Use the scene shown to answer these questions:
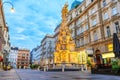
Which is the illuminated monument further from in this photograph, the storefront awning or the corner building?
the storefront awning

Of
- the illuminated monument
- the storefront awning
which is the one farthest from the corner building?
the illuminated monument

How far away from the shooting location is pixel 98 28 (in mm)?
39594

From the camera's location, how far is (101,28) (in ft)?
126

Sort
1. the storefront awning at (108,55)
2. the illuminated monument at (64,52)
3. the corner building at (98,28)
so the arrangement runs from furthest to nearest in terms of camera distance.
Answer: the illuminated monument at (64,52) → the corner building at (98,28) → the storefront awning at (108,55)

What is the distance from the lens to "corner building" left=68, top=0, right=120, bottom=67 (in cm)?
3416

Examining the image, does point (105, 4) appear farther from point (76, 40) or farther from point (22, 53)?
point (22, 53)

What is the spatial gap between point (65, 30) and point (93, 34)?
674cm

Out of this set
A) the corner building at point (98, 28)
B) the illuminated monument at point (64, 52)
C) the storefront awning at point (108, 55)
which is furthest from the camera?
A: the illuminated monument at point (64, 52)

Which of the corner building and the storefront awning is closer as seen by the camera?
the storefront awning

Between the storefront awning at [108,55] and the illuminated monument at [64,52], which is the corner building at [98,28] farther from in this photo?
the illuminated monument at [64,52]

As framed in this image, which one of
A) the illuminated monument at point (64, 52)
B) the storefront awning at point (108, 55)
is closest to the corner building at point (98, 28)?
the storefront awning at point (108, 55)

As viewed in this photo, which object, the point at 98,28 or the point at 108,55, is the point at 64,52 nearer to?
the point at 98,28

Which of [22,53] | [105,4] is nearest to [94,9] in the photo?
[105,4]

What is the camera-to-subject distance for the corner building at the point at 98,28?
34156 mm
